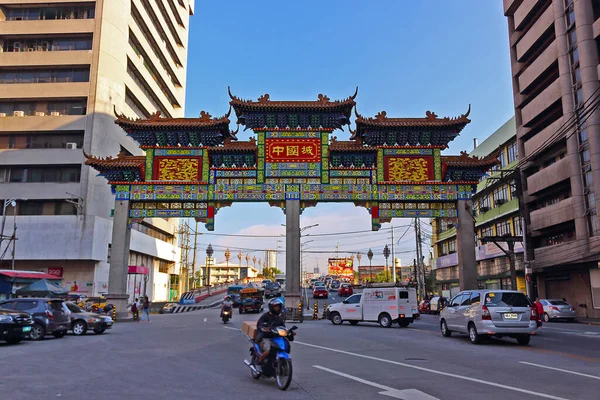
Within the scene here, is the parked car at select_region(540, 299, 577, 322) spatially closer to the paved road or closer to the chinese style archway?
the chinese style archway

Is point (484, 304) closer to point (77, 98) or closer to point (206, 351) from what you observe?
point (206, 351)

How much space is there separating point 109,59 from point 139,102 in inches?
286

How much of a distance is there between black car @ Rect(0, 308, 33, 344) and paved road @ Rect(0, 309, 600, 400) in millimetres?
443

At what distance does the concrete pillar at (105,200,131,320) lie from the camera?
28062 millimetres

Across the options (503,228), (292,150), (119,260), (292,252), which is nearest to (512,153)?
(503,228)

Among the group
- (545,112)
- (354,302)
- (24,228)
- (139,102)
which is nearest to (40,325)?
(354,302)

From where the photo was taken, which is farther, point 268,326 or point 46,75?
point 46,75

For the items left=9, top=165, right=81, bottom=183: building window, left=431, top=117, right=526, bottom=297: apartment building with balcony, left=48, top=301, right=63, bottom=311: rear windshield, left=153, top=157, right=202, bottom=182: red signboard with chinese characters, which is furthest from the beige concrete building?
left=431, top=117, right=526, bottom=297: apartment building with balcony

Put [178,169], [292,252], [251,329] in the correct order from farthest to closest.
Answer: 1. [178,169]
2. [292,252]
3. [251,329]

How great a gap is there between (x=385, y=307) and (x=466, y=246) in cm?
650

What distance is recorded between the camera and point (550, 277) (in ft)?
132

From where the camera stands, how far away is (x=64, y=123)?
4572 centimetres

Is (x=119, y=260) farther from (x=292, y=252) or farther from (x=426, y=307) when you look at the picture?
(x=426, y=307)

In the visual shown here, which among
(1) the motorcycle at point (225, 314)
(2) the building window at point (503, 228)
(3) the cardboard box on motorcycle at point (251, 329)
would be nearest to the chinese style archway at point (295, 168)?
(1) the motorcycle at point (225, 314)
